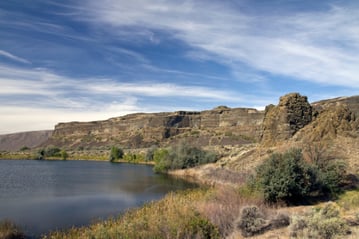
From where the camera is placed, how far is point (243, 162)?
39.1 metres

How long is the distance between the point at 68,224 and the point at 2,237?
381 cm

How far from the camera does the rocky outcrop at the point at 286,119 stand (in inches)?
1786

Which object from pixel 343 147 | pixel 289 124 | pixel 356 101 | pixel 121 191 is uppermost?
pixel 356 101

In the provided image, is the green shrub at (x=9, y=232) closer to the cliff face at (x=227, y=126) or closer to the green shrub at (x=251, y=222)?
the green shrub at (x=251, y=222)

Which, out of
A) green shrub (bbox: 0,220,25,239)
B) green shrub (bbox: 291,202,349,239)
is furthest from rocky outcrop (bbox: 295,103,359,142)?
green shrub (bbox: 0,220,25,239)

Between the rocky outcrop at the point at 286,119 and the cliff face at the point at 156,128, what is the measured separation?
6220 centimetres

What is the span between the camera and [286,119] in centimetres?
4644

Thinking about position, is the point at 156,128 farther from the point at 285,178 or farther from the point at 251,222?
Answer: the point at 251,222

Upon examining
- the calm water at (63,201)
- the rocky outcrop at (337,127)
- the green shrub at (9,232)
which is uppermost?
the rocky outcrop at (337,127)

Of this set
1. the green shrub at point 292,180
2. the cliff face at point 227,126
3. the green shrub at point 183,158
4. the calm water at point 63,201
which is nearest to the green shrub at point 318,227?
the green shrub at point 292,180

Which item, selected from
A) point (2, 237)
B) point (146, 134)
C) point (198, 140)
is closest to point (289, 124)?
point (2, 237)

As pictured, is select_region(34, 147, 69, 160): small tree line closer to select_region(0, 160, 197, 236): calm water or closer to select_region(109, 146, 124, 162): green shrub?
select_region(109, 146, 124, 162): green shrub

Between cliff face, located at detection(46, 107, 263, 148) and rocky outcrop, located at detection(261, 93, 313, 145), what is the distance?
62201mm

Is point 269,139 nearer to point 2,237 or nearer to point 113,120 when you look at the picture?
point 2,237
